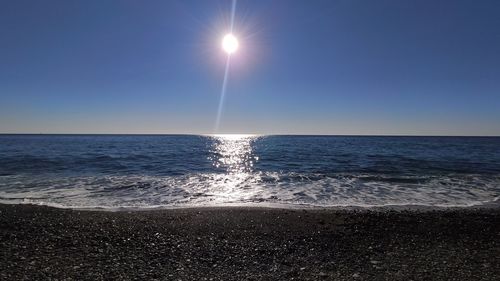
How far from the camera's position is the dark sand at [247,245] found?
6.59 m

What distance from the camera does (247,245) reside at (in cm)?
843

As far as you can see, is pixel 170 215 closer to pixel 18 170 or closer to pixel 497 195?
pixel 497 195

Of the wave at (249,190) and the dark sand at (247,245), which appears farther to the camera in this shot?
the wave at (249,190)

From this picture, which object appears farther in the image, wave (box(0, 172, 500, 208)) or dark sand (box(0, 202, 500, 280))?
wave (box(0, 172, 500, 208))

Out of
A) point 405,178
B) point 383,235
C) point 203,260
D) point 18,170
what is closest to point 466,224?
point 383,235

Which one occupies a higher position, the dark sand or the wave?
the dark sand

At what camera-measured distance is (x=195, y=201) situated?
1563 centimetres

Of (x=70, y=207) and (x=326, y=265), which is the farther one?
(x=70, y=207)

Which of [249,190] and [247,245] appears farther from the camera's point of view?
[249,190]

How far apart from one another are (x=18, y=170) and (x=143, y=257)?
25065mm

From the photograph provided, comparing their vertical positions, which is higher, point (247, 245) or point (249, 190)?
point (247, 245)

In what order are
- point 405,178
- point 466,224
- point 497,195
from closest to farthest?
point 466,224 → point 497,195 → point 405,178

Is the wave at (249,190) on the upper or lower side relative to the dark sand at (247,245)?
lower

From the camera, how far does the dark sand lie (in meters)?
6.59
